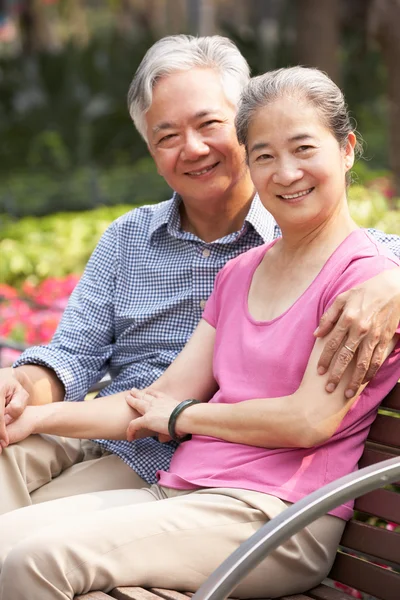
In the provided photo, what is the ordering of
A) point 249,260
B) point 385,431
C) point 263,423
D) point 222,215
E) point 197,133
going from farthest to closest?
point 222,215 < point 197,133 < point 249,260 < point 385,431 < point 263,423

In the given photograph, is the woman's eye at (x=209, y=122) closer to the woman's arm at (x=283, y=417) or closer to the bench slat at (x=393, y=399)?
the woman's arm at (x=283, y=417)

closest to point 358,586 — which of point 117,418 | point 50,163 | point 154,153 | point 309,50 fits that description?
point 117,418

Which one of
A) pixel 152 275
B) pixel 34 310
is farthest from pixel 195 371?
pixel 34 310

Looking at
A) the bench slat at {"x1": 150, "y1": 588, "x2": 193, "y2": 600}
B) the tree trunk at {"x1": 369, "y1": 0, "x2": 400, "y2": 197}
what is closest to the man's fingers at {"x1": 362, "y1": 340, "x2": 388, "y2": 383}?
the bench slat at {"x1": 150, "y1": 588, "x2": 193, "y2": 600}

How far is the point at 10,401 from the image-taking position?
3.26 metres

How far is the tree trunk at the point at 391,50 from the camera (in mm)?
8812

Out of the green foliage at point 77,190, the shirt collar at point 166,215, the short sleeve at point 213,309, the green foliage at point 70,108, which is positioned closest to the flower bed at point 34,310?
the shirt collar at point 166,215

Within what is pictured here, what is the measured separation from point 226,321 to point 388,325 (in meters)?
0.57

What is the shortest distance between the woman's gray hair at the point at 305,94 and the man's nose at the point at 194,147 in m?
0.50

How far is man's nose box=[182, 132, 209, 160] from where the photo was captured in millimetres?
3357

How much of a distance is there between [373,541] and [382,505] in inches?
3.9

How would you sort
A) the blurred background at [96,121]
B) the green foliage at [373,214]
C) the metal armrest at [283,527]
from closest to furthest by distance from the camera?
the metal armrest at [283,527], the green foliage at [373,214], the blurred background at [96,121]

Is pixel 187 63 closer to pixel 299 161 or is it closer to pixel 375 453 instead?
pixel 299 161

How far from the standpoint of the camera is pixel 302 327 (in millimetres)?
2689
